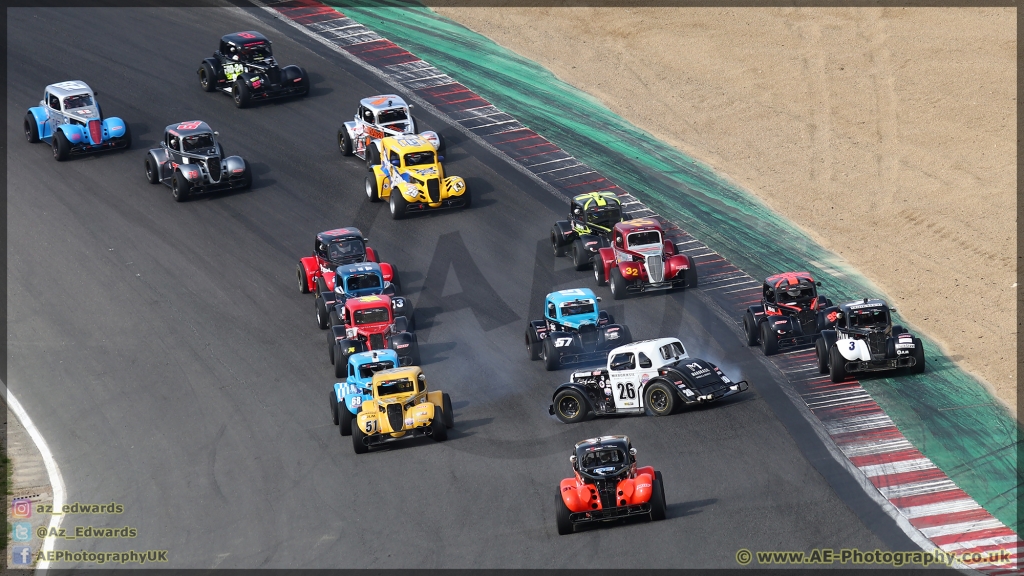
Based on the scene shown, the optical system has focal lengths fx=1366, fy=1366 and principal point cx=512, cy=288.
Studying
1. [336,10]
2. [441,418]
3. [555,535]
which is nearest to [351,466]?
[441,418]

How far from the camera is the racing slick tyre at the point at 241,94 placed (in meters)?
52.6

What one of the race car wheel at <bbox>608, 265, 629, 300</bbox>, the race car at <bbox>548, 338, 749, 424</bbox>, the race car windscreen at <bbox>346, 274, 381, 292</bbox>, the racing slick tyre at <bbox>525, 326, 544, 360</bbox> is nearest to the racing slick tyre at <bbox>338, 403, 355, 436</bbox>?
the race car at <bbox>548, 338, 749, 424</bbox>

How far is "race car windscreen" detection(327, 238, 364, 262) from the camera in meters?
39.6

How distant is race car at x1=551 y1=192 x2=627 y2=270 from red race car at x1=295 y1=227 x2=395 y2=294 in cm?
551

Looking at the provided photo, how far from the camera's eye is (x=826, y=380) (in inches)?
1331

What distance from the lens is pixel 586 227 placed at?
1639 inches

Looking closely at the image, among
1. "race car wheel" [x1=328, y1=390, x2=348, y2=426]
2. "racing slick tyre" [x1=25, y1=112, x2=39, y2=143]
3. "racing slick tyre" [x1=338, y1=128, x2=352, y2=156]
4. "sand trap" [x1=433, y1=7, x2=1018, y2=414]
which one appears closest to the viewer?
"race car wheel" [x1=328, y1=390, x2=348, y2=426]

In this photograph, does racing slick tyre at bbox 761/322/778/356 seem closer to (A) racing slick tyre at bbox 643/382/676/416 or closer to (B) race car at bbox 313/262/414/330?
(A) racing slick tyre at bbox 643/382/676/416

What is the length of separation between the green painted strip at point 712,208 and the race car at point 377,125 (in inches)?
223

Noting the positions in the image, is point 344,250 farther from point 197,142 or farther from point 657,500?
point 657,500

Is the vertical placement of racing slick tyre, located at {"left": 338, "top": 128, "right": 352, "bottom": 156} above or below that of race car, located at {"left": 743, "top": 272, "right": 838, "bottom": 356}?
below

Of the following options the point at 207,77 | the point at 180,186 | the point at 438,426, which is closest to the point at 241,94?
the point at 207,77

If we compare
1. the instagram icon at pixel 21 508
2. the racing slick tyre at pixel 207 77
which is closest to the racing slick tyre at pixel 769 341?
the instagram icon at pixel 21 508

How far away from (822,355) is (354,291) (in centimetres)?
1280
